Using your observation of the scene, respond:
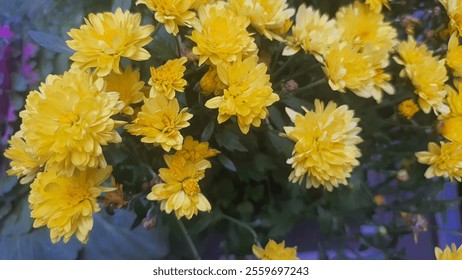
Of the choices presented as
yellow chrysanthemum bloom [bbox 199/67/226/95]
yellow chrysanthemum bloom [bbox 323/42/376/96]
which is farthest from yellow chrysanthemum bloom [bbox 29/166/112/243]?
yellow chrysanthemum bloom [bbox 323/42/376/96]

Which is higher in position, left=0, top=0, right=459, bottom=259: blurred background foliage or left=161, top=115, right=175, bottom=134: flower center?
left=161, top=115, right=175, bottom=134: flower center

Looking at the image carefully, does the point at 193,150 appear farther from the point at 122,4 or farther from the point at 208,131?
the point at 122,4

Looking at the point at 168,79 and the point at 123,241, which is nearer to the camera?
the point at 168,79

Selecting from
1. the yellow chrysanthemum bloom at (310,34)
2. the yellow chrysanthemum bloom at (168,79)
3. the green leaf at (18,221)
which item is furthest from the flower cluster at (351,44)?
the green leaf at (18,221)

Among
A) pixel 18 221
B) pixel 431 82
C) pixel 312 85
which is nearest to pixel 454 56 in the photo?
pixel 431 82

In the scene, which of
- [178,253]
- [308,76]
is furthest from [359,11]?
[178,253]

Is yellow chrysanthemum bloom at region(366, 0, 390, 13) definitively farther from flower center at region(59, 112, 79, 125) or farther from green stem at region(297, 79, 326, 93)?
flower center at region(59, 112, 79, 125)
